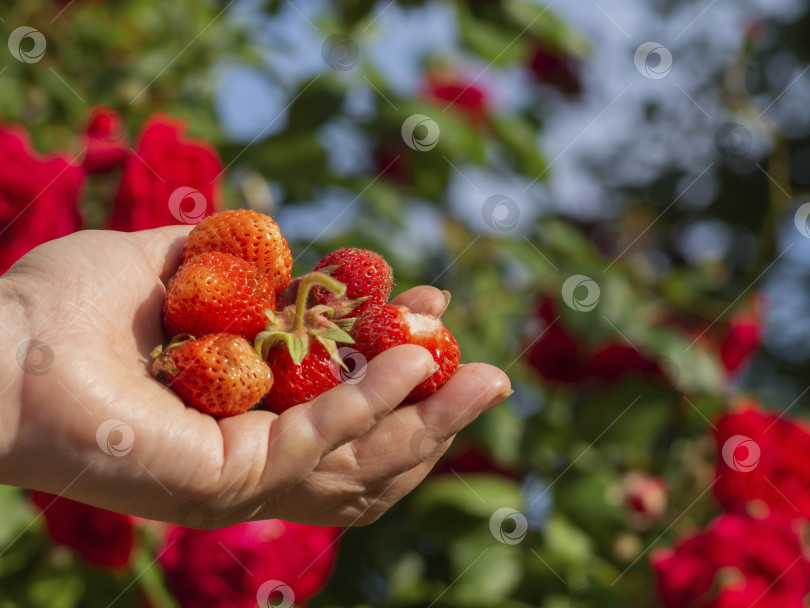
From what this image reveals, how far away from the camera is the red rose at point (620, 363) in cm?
162

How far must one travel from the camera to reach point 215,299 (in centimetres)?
96

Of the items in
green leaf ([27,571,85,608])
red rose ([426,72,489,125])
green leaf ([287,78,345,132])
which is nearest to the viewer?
green leaf ([27,571,85,608])

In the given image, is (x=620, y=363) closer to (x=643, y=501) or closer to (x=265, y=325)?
(x=643, y=501)

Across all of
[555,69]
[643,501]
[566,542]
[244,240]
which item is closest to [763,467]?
[643,501]

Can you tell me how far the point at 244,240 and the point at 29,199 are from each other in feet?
1.20

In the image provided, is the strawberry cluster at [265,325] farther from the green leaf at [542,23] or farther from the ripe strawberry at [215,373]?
the green leaf at [542,23]

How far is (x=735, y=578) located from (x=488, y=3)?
3.77 ft

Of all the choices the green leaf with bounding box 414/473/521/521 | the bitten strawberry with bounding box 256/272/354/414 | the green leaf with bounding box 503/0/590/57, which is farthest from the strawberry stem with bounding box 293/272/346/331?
the green leaf with bounding box 503/0/590/57

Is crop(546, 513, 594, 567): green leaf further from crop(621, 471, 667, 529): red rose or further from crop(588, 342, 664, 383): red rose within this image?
crop(588, 342, 664, 383): red rose

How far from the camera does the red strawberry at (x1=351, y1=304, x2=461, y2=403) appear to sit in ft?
3.18

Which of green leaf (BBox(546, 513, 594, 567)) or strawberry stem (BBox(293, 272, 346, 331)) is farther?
green leaf (BBox(546, 513, 594, 567))

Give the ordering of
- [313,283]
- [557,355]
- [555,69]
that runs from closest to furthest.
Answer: [313,283] < [557,355] < [555,69]

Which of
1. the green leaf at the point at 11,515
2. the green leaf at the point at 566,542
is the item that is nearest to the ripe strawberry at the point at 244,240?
the green leaf at the point at 11,515

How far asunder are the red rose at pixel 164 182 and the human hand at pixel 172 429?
0.25 metres
